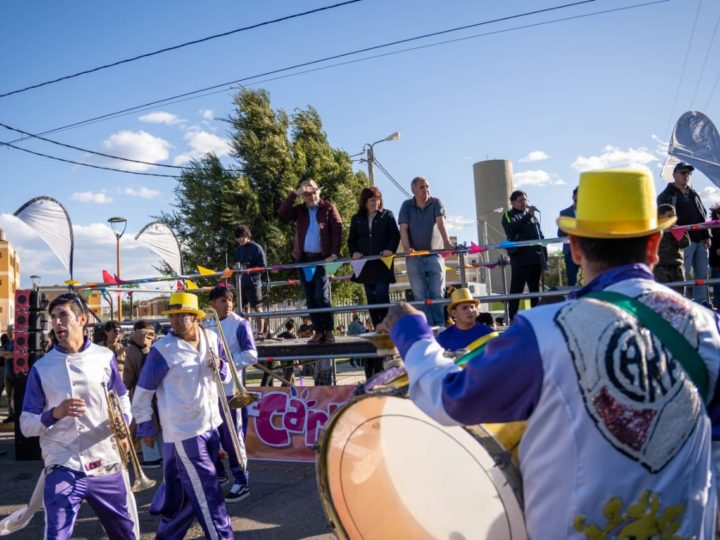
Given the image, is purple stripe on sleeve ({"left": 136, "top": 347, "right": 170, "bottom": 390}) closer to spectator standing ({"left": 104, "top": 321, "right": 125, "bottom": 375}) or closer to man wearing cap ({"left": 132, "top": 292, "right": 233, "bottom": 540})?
man wearing cap ({"left": 132, "top": 292, "right": 233, "bottom": 540})

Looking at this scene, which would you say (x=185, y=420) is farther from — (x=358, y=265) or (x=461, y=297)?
(x=358, y=265)

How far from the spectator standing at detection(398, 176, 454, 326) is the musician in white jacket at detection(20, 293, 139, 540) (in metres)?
4.39

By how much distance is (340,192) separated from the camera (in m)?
24.7

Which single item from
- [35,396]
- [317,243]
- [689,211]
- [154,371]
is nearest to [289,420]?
[317,243]

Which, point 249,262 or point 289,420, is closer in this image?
point 289,420

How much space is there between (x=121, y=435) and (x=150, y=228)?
12.3 meters

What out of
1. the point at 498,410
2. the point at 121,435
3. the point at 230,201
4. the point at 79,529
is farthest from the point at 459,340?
the point at 230,201

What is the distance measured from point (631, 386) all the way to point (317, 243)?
23.8 feet

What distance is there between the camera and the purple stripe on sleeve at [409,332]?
2.09 meters

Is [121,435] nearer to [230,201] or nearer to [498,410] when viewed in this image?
[498,410]

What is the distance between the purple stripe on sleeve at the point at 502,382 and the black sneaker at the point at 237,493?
207 inches

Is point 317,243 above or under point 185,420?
above

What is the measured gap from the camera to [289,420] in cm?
834

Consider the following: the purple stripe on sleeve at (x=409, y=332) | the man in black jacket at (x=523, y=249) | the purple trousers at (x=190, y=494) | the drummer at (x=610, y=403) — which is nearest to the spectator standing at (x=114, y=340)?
the purple trousers at (x=190, y=494)
